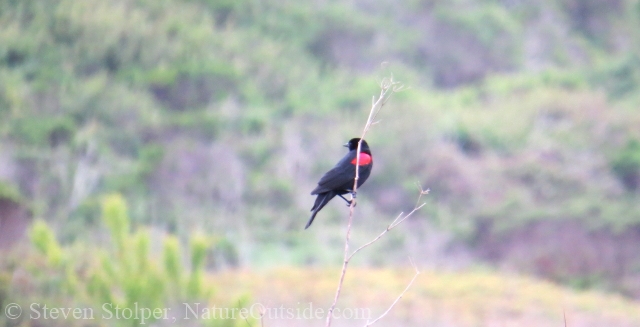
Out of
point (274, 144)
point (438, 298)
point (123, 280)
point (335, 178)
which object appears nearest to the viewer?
point (335, 178)

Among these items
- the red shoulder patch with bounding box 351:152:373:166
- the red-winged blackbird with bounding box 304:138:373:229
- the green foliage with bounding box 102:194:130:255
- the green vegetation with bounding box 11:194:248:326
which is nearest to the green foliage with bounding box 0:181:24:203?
the green vegetation with bounding box 11:194:248:326

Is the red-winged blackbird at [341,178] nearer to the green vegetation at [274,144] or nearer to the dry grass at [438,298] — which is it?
the dry grass at [438,298]

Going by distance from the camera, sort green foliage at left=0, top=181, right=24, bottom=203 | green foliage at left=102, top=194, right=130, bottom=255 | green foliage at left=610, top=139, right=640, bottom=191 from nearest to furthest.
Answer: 1. green foliage at left=102, top=194, right=130, bottom=255
2. green foliage at left=0, top=181, right=24, bottom=203
3. green foliage at left=610, top=139, right=640, bottom=191

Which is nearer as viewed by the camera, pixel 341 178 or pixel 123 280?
pixel 341 178

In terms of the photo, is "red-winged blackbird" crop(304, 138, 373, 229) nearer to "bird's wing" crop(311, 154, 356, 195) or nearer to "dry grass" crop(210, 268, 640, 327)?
"bird's wing" crop(311, 154, 356, 195)

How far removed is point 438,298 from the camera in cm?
1683

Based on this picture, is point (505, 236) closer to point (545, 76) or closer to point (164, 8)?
point (545, 76)

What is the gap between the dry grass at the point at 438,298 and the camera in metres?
15.5

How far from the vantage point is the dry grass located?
15.5 metres

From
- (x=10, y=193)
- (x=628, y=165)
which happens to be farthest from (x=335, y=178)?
(x=628, y=165)

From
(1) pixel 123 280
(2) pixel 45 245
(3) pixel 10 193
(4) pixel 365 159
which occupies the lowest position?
(4) pixel 365 159

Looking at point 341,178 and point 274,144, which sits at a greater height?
point 274,144

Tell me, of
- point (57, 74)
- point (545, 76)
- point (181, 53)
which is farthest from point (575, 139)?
point (57, 74)

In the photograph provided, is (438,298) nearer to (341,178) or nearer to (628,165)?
(628,165)
